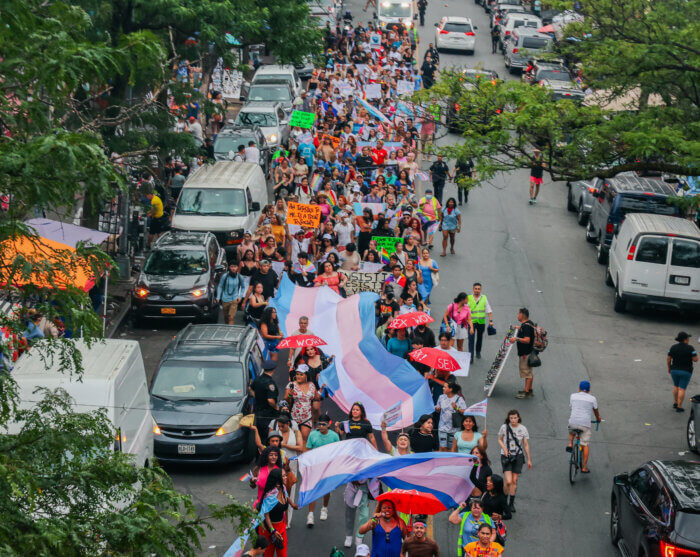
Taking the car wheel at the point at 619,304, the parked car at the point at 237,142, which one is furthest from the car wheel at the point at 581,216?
the parked car at the point at 237,142

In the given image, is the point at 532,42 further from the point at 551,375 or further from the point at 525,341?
the point at 525,341

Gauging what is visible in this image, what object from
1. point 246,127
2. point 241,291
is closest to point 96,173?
point 241,291

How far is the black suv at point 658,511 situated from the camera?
37.6ft

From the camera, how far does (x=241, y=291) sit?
71.3 ft

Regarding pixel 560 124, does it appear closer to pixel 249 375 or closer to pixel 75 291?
pixel 249 375

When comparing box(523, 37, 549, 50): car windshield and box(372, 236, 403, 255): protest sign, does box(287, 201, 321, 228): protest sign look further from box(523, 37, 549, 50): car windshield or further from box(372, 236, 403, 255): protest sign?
box(523, 37, 549, 50): car windshield

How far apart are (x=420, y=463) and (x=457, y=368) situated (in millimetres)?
3897

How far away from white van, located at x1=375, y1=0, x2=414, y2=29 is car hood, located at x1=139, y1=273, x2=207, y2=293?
38.1 meters

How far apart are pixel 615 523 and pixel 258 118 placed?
24652mm

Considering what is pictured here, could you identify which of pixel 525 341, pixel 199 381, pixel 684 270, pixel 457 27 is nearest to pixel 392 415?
pixel 199 381

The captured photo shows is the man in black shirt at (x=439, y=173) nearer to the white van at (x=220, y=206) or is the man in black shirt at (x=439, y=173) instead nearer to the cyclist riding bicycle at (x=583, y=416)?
the white van at (x=220, y=206)

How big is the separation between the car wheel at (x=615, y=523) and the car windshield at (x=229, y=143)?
20.0 meters

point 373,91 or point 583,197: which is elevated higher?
point 373,91

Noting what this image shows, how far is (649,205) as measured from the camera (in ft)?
89.7
